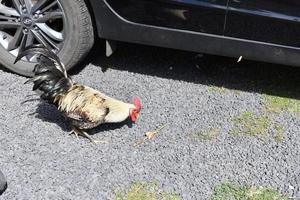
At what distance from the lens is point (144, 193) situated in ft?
10.9

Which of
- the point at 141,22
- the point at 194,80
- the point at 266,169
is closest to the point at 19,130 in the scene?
the point at 141,22

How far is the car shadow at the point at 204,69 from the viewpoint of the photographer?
14.1 feet

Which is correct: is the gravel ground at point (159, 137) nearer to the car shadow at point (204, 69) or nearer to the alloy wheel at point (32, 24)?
the car shadow at point (204, 69)

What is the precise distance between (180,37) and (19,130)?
1357mm

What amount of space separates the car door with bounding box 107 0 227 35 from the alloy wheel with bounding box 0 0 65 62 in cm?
54

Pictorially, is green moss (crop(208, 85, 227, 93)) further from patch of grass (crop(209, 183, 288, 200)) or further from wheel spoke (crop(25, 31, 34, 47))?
wheel spoke (crop(25, 31, 34, 47))

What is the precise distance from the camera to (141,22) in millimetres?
3795

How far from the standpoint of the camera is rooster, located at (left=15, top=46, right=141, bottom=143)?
3.56 m

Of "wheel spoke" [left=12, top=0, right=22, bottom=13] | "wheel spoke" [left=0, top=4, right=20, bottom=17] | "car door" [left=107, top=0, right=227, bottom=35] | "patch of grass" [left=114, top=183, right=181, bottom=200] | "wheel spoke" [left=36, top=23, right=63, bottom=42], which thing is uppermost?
"car door" [left=107, top=0, right=227, bottom=35]

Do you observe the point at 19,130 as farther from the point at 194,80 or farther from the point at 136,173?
the point at 194,80

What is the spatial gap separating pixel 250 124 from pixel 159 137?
70 cm

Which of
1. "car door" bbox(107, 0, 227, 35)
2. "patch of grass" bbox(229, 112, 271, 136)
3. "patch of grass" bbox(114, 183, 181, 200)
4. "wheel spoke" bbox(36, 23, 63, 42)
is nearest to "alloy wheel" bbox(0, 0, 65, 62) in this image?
"wheel spoke" bbox(36, 23, 63, 42)

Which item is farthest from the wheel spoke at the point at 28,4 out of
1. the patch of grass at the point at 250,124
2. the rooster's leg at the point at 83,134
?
the patch of grass at the point at 250,124

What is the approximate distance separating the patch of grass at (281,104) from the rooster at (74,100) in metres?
1.10
